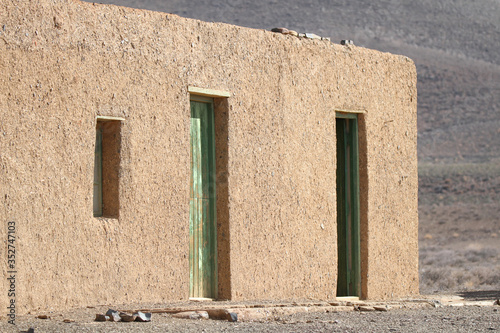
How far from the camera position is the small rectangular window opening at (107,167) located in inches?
311

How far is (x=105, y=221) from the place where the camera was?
772cm

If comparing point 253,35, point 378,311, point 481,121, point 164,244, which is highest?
point 481,121

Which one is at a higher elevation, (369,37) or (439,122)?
(369,37)

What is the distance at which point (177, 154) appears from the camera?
27.5 ft

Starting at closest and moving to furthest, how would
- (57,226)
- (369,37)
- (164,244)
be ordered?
1. (57,226)
2. (164,244)
3. (369,37)

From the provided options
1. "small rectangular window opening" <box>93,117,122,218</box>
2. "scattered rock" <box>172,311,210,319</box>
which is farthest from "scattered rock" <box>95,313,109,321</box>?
"small rectangular window opening" <box>93,117,122,218</box>

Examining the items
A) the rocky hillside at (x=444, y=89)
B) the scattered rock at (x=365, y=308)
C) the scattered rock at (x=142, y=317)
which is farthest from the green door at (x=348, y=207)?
the rocky hillside at (x=444, y=89)

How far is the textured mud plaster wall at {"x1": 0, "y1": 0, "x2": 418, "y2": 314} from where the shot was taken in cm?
721

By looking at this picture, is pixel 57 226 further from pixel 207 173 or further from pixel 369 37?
pixel 369 37

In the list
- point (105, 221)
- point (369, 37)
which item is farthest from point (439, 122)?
point (105, 221)

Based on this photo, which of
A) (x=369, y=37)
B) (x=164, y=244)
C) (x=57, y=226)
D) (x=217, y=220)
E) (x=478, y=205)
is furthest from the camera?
(x=369, y=37)

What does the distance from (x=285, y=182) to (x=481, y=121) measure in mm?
40362

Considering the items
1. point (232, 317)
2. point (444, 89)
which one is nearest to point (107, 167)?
point (232, 317)

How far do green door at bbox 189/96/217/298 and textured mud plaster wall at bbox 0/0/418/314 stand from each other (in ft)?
0.58
